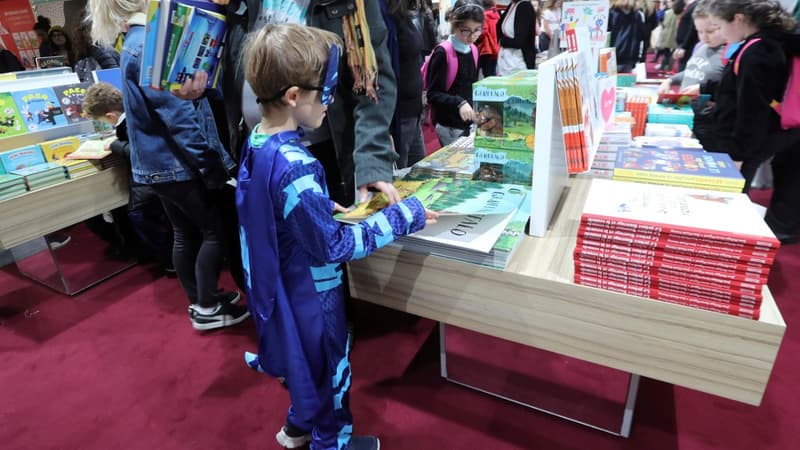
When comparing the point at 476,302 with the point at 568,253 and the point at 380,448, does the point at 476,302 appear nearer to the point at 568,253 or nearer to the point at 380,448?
the point at 568,253

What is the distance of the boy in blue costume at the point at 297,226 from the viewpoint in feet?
3.41

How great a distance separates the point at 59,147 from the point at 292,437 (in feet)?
6.69

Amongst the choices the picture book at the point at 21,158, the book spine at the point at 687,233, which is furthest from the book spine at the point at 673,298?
the picture book at the point at 21,158

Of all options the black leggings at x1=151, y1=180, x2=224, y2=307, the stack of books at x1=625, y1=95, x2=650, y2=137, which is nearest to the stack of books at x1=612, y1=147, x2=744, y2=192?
the stack of books at x1=625, y1=95, x2=650, y2=137

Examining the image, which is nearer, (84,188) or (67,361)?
(67,361)

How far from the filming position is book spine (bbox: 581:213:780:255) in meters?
0.85

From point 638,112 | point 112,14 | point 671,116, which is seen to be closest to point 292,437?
point 112,14

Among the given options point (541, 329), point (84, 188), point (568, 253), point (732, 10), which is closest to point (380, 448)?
point (541, 329)

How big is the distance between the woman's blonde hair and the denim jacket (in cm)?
14

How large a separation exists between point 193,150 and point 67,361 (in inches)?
49.0

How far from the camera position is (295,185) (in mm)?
1037

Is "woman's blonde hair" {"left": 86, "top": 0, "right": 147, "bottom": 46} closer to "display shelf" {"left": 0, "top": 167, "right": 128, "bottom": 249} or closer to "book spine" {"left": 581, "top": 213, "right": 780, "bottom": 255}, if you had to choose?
"display shelf" {"left": 0, "top": 167, "right": 128, "bottom": 249}

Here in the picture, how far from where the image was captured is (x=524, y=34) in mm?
4305

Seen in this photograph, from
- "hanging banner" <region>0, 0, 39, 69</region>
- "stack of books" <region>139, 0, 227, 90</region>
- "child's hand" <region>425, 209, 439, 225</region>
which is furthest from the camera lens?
"hanging banner" <region>0, 0, 39, 69</region>
